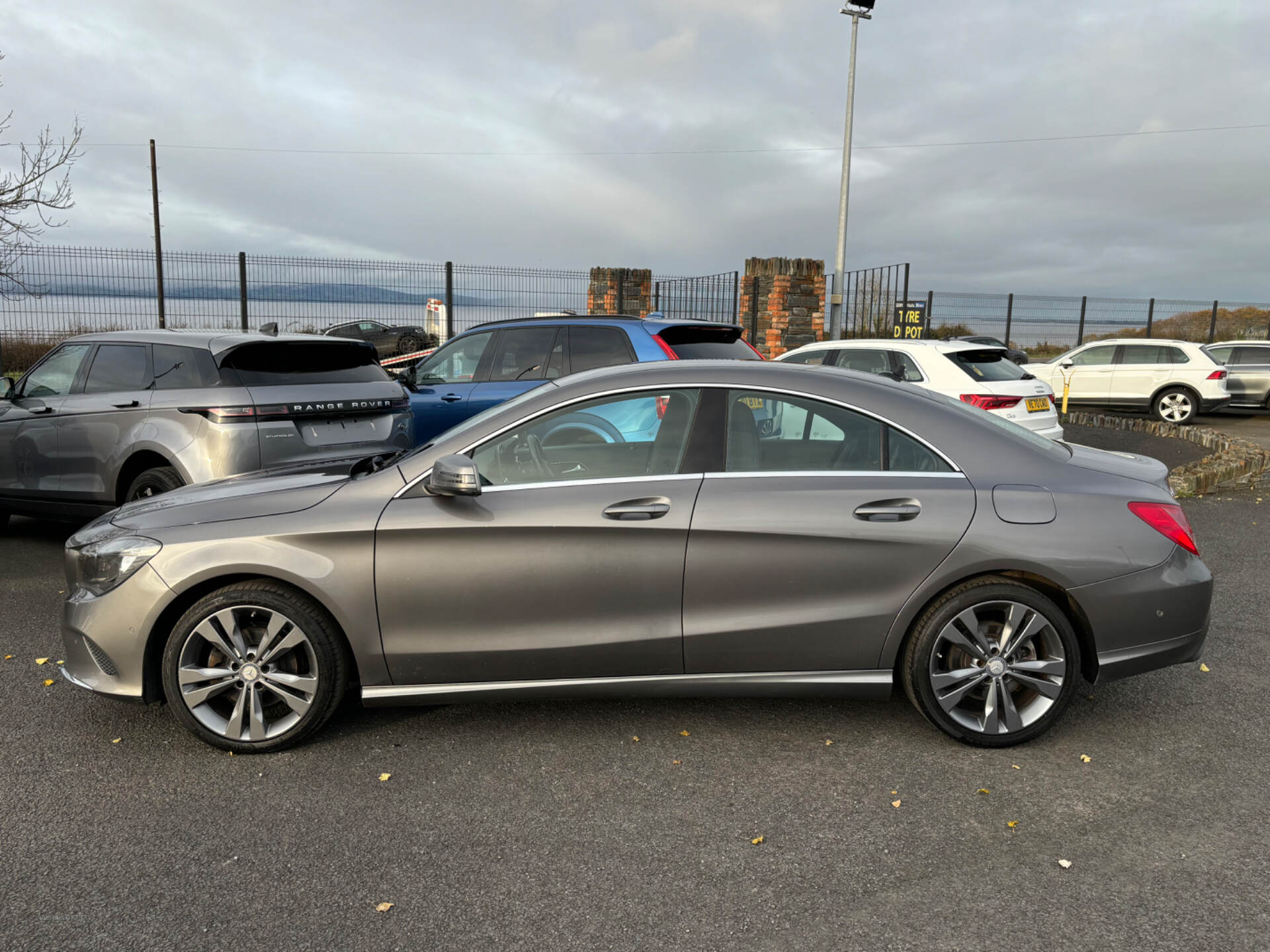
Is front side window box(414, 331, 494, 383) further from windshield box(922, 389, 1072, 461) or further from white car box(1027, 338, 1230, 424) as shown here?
white car box(1027, 338, 1230, 424)

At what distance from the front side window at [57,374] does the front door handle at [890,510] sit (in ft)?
20.4

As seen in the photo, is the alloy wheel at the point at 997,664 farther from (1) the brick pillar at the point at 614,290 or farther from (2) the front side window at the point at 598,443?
(1) the brick pillar at the point at 614,290

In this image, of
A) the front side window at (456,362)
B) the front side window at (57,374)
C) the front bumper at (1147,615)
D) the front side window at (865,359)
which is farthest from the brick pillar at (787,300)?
the front bumper at (1147,615)

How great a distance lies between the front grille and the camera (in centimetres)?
354

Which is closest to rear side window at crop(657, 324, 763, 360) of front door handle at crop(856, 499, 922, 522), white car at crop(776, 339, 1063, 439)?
white car at crop(776, 339, 1063, 439)

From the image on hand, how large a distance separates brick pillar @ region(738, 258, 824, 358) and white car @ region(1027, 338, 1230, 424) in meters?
4.62

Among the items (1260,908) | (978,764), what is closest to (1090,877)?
(1260,908)

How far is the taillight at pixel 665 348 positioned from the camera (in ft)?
23.5

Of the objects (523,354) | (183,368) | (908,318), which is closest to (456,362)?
(523,354)

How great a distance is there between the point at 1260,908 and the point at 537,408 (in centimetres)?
286

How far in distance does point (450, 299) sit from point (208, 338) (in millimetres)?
10577

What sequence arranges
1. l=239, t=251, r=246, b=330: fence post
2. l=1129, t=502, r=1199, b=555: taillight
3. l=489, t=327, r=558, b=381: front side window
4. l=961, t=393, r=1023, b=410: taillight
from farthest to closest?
l=239, t=251, r=246, b=330: fence post
l=961, t=393, r=1023, b=410: taillight
l=489, t=327, r=558, b=381: front side window
l=1129, t=502, r=1199, b=555: taillight

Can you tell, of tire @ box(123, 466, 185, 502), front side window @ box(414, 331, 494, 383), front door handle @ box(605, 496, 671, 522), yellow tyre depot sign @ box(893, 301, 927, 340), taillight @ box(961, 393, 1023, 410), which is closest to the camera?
front door handle @ box(605, 496, 671, 522)

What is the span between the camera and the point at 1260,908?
102 inches
